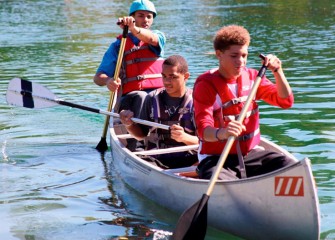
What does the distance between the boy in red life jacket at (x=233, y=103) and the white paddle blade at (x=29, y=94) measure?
133 inches

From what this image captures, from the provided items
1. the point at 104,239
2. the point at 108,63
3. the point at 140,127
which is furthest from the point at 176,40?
the point at 104,239

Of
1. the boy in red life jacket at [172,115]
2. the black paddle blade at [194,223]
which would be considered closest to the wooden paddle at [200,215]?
the black paddle blade at [194,223]

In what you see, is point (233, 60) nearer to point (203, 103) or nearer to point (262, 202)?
point (203, 103)

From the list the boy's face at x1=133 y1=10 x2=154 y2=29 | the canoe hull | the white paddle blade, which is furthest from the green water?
the boy's face at x1=133 y1=10 x2=154 y2=29

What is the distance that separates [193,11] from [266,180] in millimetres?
24261

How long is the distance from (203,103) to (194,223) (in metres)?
0.93

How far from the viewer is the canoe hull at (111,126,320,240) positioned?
5.58m

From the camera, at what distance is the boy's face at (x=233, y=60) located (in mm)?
6082

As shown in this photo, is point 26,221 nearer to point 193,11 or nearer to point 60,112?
point 60,112

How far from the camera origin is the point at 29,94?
945cm

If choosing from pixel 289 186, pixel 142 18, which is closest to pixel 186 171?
pixel 289 186

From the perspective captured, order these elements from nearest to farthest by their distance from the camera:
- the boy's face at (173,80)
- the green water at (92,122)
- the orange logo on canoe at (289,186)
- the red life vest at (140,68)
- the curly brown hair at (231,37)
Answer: the orange logo on canoe at (289,186) → the curly brown hair at (231,37) → the green water at (92,122) → the boy's face at (173,80) → the red life vest at (140,68)

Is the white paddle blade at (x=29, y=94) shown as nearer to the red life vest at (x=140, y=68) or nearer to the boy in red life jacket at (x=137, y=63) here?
the boy in red life jacket at (x=137, y=63)

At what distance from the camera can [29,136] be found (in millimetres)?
10781
